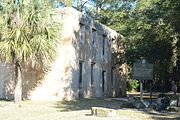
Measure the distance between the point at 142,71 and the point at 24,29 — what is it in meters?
6.77

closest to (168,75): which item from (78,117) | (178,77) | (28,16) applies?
(178,77)

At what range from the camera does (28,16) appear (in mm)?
23219

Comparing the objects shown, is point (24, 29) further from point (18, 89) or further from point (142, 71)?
point (142, 71)

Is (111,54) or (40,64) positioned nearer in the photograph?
(40,64)

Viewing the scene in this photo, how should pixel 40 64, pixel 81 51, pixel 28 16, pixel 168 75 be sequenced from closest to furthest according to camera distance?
pixel 28 16 < pixel 40 64 < pixel 81 51 < pixel 168 75

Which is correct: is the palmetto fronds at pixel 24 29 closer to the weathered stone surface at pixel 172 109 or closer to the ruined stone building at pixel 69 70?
the ruined stone building at pixel 69 70

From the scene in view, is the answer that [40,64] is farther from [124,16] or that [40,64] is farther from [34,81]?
[124,16]

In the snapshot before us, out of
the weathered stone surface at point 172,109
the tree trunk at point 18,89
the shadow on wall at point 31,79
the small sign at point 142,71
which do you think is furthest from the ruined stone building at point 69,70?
the weathered stone surface at point 172,109

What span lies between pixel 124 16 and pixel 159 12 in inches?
736

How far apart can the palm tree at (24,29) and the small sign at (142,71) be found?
484 centimetres

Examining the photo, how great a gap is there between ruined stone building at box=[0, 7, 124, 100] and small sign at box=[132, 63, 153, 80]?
5.45 metres

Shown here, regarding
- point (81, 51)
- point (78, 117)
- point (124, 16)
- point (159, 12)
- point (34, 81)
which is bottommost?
point (78, 117)

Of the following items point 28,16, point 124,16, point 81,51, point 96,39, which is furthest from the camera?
point 124,16

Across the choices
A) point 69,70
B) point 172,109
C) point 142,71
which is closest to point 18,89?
point 69,70
